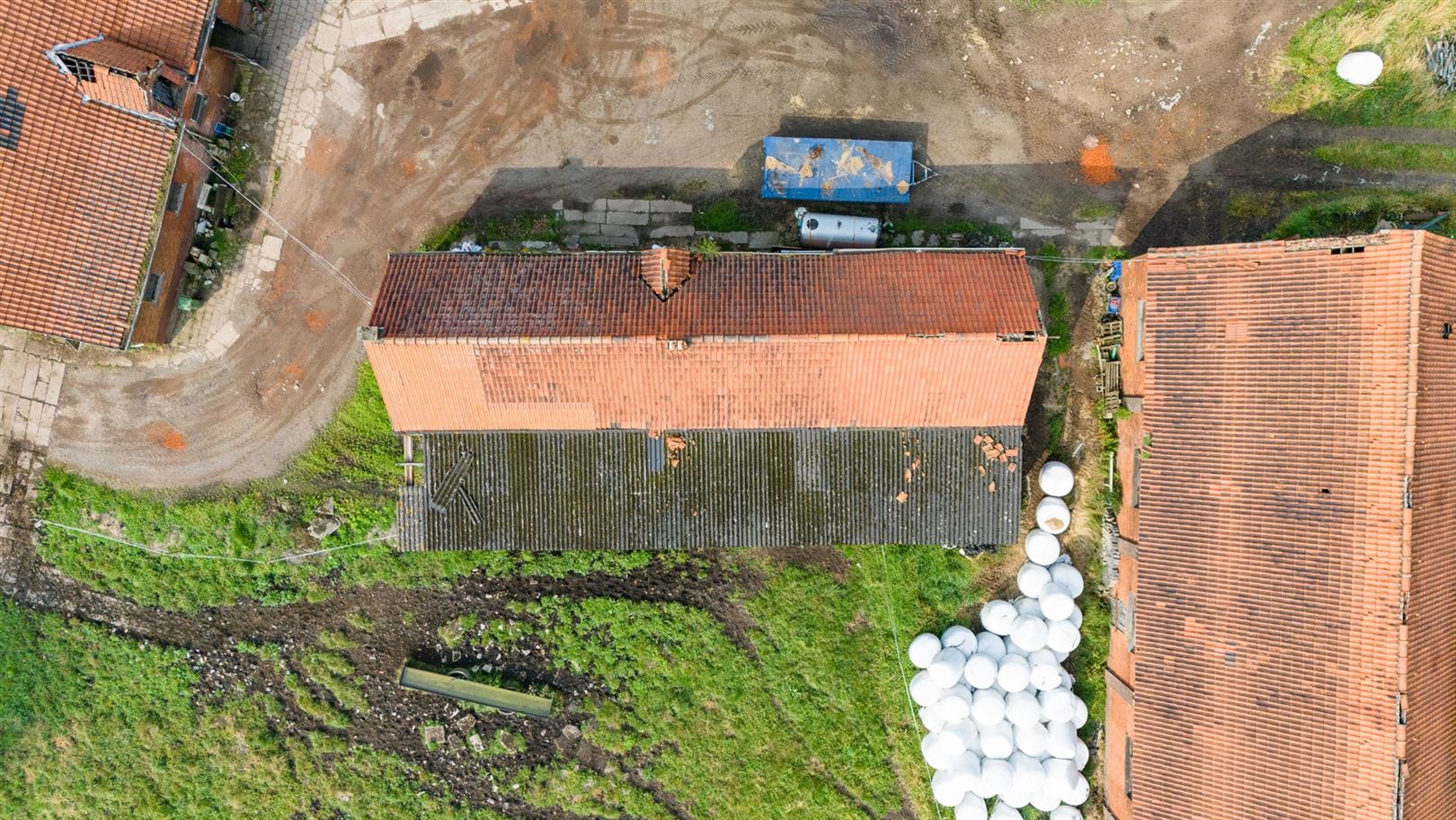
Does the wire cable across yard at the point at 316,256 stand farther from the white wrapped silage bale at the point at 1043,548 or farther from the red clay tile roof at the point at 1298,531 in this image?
the red clay tile roof at the point at 1298,531

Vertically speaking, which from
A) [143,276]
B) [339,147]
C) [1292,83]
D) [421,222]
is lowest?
[143,276]

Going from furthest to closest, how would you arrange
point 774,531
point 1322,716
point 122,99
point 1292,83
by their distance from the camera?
point 1292,83 → point 774,531 → point 122,99 → point 1322,716

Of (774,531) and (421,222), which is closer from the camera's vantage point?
(774,531)

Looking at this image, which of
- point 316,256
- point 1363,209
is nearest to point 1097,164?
point 1363,209

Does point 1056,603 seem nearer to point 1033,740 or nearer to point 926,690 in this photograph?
point 1033,740

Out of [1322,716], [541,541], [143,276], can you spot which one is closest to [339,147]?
[143,276]

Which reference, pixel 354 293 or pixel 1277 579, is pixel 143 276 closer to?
pixel 354 293

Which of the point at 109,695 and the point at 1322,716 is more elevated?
the point at 1322,716

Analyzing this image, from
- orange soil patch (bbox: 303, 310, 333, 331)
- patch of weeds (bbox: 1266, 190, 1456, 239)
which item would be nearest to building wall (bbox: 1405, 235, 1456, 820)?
patch of weeds (bbox: 1266, 190, 1456, 239)
